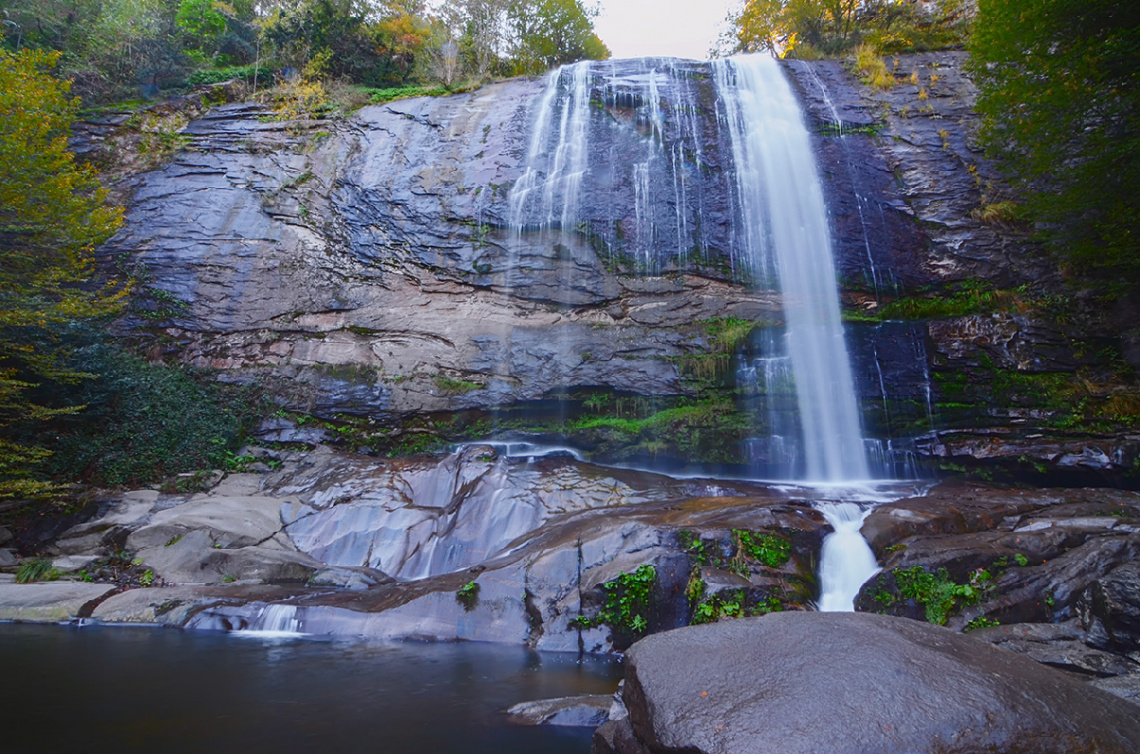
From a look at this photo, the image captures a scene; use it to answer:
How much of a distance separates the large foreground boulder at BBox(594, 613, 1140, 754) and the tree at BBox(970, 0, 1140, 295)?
420 inches

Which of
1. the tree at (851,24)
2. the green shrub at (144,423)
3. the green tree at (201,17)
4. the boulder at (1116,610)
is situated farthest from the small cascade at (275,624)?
the green tree at (201,17)

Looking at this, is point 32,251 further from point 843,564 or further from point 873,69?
point 873,69

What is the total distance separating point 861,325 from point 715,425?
13.7ft

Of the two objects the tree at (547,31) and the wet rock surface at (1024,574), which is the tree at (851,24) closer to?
the tree at (547,31)

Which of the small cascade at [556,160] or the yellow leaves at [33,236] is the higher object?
the small cascade at [556,160]

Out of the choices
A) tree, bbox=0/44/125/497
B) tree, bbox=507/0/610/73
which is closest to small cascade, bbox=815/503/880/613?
tree, bbox=0/44/125/497

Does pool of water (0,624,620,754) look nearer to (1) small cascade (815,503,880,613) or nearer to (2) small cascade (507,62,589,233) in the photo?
(1) small cascade (815,503,880,613)

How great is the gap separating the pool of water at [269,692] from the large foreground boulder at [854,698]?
1583mm

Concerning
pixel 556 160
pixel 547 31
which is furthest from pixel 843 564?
pixel 547 31

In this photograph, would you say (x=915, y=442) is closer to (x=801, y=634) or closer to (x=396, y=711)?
(x=801, y=634)

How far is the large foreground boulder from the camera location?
262 cm

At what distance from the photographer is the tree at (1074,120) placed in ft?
32.6

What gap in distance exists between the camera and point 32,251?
11.2 metres

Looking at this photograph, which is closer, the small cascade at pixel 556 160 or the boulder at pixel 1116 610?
the boulder at pixel 1116 610
